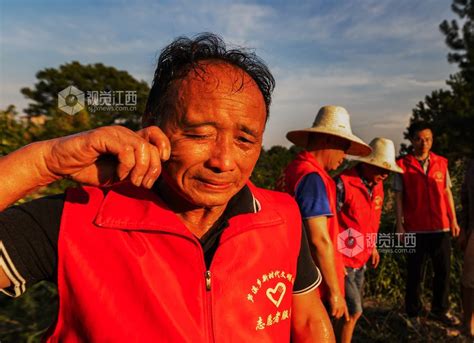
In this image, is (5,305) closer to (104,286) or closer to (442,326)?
(104,286)

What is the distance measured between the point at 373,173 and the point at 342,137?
854mm

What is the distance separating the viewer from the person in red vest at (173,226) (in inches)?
41.1

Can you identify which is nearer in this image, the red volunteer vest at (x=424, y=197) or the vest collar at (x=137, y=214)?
the vest collar at (x=137, y=214)

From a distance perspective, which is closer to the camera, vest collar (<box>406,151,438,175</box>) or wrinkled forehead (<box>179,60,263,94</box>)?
wrinkled forehead (<box>179,60,263,94</box>)

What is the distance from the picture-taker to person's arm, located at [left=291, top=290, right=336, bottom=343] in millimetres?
1516

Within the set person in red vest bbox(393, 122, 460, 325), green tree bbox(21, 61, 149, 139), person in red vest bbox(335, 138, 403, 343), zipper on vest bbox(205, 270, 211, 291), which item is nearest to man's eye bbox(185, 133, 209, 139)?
zipper on vest bbox(205, 270, 211, 291)

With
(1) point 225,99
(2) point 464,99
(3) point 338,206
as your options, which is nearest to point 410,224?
(3) point 338,206

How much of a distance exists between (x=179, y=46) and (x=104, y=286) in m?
0.87

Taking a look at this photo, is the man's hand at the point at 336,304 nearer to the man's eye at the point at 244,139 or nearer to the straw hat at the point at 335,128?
the straw hat at the point at 335,128

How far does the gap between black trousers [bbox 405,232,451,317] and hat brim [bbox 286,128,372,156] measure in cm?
194

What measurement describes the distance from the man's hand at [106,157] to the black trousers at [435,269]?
175 inches

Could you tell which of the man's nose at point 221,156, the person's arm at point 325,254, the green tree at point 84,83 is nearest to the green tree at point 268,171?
the person's arm at point 325,254

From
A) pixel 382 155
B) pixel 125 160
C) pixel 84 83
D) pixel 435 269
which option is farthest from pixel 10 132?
pixel 84 83

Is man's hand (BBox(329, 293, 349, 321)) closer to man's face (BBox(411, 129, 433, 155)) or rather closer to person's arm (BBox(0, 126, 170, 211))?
person's arm (BBox(0, 126, 170, 211))
